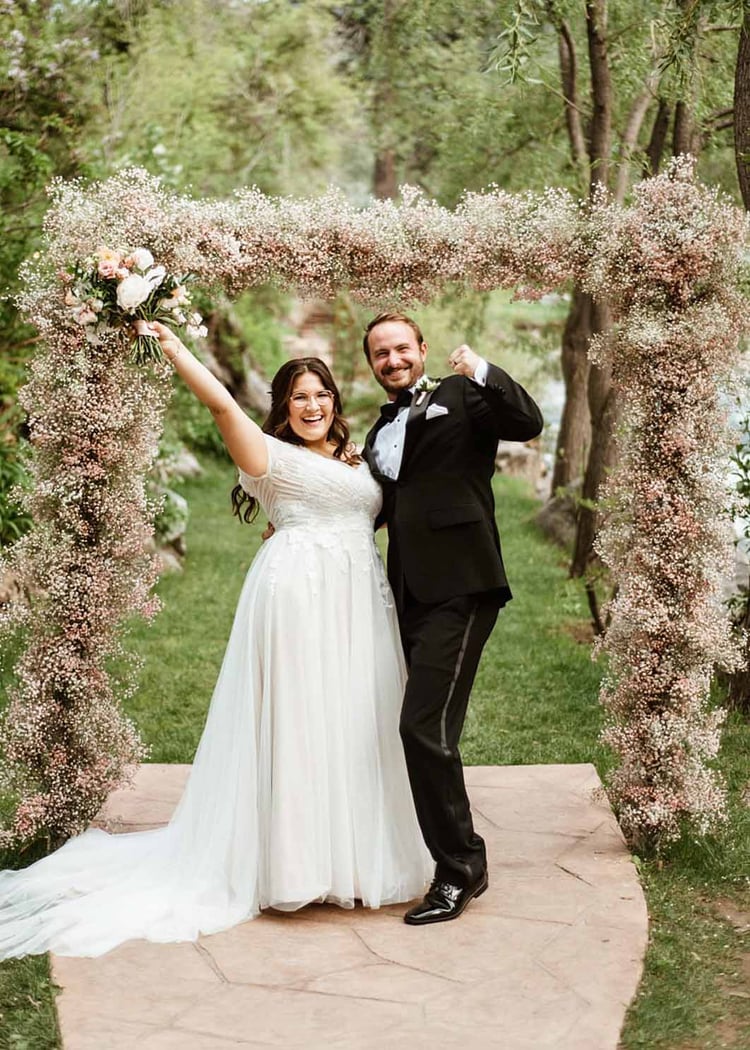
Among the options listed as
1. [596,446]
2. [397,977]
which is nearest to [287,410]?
[397,977]

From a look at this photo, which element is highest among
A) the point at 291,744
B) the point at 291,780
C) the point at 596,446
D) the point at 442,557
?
the point at 596,446

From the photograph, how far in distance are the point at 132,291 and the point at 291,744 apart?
1.81m

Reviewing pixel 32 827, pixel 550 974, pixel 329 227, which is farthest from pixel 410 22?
pixel 550 974

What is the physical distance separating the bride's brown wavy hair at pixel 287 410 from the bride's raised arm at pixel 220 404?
19 centimetres

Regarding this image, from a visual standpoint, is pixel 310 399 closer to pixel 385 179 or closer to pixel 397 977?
pixel 397 977

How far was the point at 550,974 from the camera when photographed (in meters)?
4.38

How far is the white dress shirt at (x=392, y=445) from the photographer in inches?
196

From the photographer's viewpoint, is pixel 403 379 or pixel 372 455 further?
pixel 372 455

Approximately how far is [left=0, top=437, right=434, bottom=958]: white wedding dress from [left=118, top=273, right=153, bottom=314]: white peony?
775 mm

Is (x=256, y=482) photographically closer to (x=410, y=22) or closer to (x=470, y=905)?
(x=470, y=905)

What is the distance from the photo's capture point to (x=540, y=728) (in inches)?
307

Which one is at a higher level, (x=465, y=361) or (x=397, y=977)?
(x=465, y=361)

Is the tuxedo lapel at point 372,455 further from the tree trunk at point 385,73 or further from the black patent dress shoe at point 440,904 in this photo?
the tree trunk at point 385,73

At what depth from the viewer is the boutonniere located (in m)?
4.84
